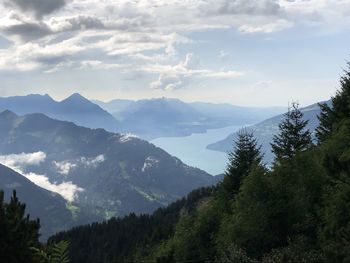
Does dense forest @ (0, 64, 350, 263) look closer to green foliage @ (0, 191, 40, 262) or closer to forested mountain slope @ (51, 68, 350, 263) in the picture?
forested mountain slope @ (51, 68, 350, 263)

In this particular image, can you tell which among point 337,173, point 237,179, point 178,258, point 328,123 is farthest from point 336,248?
point 178,258

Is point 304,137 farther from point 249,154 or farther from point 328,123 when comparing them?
point 249,154

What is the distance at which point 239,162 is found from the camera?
154 feet

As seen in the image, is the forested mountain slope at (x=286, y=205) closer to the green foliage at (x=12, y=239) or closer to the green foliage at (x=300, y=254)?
the green foliage at (x=300, y=254)

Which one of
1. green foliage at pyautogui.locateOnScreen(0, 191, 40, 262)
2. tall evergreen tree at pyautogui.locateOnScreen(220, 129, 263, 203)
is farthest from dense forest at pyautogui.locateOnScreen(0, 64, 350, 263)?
green foliage at pyautogui.locateOnScreen(0, 191, 40, 262)

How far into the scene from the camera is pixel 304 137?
51.3m

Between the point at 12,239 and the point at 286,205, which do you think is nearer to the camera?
the point at 12,239

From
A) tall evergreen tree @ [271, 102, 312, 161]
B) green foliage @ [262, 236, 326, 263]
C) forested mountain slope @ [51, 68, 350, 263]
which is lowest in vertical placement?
green foliage @ [262, 236, 326, 263]

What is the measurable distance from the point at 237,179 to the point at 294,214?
625 inches

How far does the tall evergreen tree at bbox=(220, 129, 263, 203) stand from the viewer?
1824 inches

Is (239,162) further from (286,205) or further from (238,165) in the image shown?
(286,205)

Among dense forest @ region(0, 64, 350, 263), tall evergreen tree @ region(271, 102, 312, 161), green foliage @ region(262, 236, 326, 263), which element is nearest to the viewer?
green foliage @ region(262, 236, 326, 263)

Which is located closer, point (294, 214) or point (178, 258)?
point (294, 214)

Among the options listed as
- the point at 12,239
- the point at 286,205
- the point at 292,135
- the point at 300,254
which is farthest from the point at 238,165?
the point at 12,239
